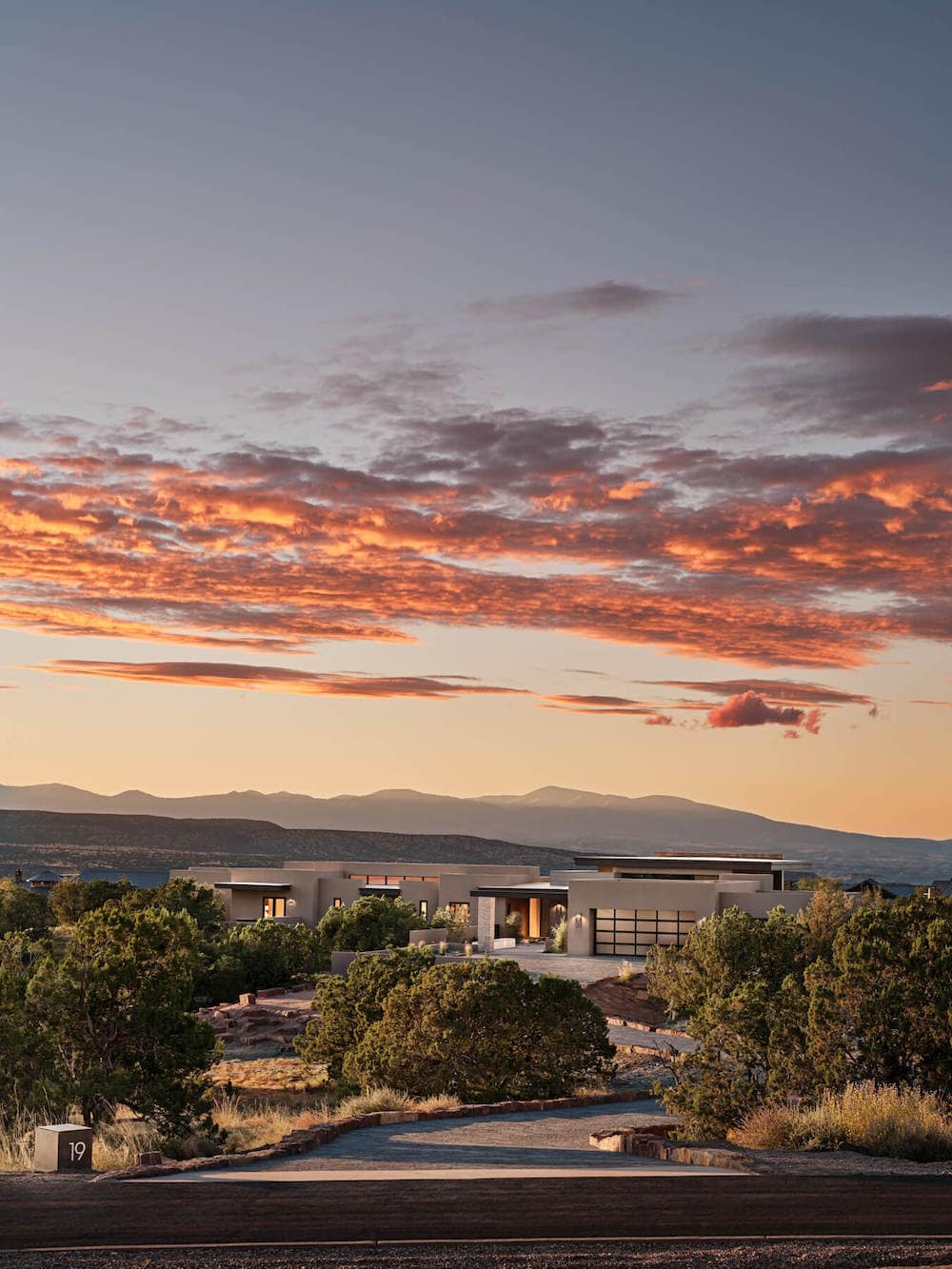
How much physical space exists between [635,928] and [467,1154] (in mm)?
50120

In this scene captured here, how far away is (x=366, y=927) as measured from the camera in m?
69.6

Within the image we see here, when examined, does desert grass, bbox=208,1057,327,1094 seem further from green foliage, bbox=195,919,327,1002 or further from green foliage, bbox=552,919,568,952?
green foliage, bbox=552,919,568,952

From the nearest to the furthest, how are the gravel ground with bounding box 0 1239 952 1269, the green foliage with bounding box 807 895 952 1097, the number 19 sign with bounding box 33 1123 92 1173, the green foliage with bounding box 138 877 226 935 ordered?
the gravel ground with bounding box 0 1239 952 1269 < the number 19 sign with bounding box 33 1123 92 1173 < the green foliage with bounding box 807 895 952 1097 < the green foliage with bounding box 138 877 226 935

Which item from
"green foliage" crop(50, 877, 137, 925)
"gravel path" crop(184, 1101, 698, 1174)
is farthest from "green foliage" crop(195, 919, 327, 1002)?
"gravel path" crop(184, 1101, 698, 1174)

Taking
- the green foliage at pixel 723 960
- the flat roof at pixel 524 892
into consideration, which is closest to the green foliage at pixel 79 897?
the flat roof at pixel 524 892

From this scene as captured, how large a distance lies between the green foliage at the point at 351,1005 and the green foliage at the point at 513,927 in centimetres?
3973

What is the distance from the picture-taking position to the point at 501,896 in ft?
253

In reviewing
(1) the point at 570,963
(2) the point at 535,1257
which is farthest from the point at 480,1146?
(1) the point at 570,963

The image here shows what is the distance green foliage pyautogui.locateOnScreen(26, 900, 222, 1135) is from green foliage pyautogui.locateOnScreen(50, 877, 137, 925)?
57637mm

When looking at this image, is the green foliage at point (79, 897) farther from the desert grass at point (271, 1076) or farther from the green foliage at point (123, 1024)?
the green foliage at point (123, 1024)

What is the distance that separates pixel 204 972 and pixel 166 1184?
47633mm

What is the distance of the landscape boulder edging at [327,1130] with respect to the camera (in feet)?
52.0

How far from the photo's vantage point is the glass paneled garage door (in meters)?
66.2

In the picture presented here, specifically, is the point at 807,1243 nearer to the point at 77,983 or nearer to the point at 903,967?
the point at 903,967
